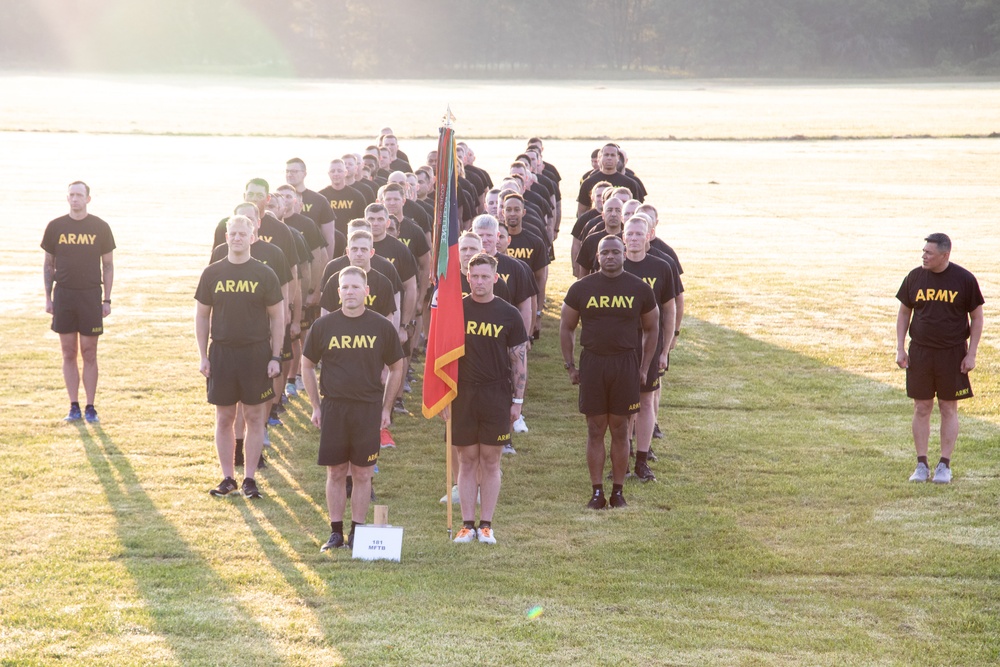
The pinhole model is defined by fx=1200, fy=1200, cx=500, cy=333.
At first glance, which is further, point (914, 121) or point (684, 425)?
point (914, 121)

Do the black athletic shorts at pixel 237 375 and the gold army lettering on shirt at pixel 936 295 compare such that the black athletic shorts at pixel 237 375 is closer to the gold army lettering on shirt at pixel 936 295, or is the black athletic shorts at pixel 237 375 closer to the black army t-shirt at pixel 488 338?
the black army t-shirt at pixel 488 338

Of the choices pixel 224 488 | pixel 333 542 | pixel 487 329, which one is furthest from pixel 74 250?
pixel 487 329

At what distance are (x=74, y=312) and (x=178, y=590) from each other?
199 inches

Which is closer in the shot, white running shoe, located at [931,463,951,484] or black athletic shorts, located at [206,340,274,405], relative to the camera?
black athletic shorts, located at [206,340,274,405]

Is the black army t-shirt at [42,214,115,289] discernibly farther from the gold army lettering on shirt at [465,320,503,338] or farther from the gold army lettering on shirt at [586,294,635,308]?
the gold army lettering on shirt at [586,294,635,308]

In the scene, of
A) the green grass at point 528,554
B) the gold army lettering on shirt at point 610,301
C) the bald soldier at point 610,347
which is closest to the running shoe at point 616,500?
the bald soldier at point 610,347

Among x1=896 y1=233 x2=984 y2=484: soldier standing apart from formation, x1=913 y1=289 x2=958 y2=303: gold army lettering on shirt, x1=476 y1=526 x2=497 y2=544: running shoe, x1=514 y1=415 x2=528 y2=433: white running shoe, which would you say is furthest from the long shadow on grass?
x1=913 y1=289 x2=958 y2=303: gold army lettering on shirt

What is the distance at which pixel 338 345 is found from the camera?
8.84 m

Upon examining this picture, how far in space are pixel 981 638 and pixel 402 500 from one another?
4823mm

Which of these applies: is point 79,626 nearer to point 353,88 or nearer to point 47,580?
point 47,580

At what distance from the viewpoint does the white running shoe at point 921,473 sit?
10797mm

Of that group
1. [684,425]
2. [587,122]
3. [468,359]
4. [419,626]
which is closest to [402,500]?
[468,359]

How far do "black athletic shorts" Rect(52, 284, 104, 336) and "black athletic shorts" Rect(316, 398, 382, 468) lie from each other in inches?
175

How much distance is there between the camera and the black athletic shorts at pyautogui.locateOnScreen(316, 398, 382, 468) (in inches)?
350
